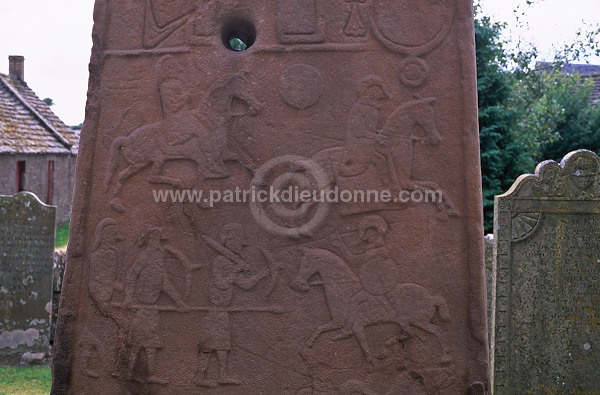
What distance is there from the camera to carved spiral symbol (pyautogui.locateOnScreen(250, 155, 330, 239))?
313cm

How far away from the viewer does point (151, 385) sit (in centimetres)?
316

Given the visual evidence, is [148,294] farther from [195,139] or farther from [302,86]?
[302,86]

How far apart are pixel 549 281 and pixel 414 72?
3.39 metres

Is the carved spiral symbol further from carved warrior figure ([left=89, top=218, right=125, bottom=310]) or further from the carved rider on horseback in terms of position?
carved warrior figure ([left=89, top=218, right=125, bottom=310])

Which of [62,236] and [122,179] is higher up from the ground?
[122,179]

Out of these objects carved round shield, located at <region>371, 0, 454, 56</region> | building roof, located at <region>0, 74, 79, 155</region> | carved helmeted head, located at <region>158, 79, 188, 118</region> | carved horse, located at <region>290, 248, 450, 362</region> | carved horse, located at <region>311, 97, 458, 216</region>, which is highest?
building roof, located at <region>0, 74, 79, 155</region>

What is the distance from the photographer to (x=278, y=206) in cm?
315

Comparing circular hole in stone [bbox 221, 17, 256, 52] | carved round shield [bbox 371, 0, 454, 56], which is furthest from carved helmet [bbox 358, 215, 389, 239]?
circular hole in stone [bbox 221, 17, 256, 52]

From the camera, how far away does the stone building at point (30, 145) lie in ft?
55.4

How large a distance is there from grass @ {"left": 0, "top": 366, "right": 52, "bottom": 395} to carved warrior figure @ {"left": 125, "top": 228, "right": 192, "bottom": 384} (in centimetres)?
350

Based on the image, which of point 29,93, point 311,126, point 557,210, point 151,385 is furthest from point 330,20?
point 29,93

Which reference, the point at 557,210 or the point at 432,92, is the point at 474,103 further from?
the point at 557,210

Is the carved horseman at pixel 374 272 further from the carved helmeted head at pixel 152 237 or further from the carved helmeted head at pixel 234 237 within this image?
the carved helmeted head at pixel 152 237

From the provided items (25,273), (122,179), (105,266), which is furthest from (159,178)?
(25,273)
